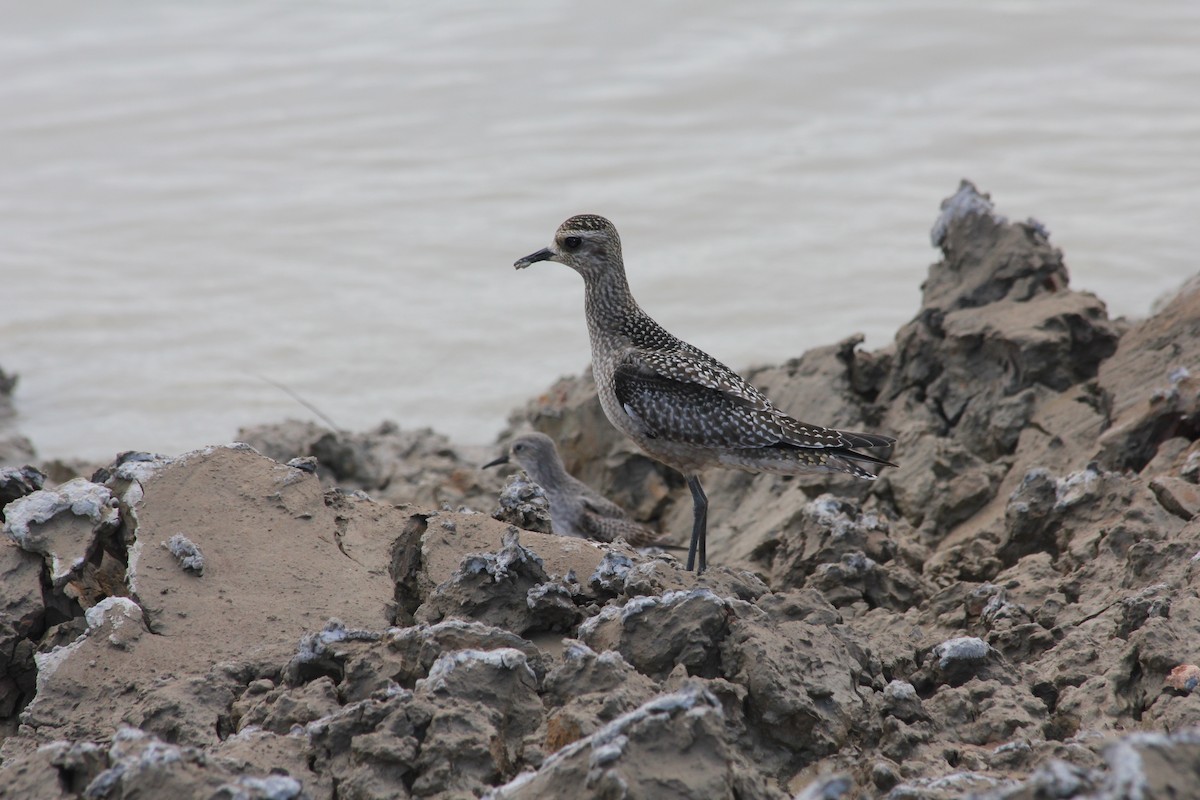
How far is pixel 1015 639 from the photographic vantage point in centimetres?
534

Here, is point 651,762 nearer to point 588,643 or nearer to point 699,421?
point 588,643

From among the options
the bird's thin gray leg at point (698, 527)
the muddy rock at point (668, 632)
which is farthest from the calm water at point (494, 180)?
the muddy rock at point (668, 632)

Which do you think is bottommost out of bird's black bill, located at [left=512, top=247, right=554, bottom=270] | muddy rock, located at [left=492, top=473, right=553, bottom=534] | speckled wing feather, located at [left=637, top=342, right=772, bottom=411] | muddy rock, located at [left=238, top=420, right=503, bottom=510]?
muddy rock, located at [left=238, top=420, right=503, bottom=510]

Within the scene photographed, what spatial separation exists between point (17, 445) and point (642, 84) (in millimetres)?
11139

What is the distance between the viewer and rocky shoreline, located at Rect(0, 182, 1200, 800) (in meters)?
3.91

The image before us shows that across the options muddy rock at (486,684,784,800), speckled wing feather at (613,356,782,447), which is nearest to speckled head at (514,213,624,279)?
speckled wing feather at (613,356,782,447)

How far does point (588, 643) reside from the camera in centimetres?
464

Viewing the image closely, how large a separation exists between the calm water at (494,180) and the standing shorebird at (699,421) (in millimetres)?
4639

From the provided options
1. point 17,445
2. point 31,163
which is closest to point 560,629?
point 17,445

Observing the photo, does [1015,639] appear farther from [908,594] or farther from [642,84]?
[642,84]

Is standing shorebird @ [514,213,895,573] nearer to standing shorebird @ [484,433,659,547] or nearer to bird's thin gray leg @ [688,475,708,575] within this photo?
bird's thin gray leg @ [688,475,708,575]

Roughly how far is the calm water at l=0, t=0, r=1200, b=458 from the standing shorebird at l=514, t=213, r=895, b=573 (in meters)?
4.64

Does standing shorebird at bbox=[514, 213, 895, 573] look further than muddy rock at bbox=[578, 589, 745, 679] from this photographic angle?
Yes

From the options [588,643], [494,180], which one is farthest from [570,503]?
[494,180]
